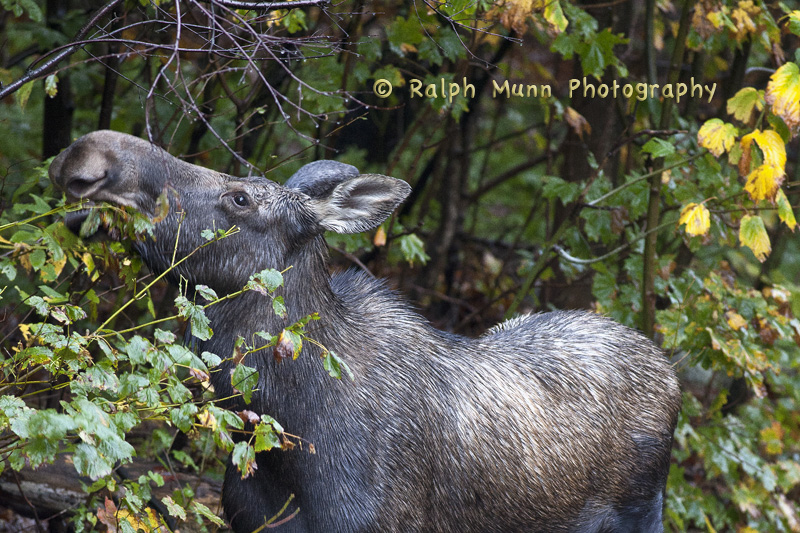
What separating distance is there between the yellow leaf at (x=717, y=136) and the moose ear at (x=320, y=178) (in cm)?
190

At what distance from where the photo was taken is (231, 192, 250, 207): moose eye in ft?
10.3

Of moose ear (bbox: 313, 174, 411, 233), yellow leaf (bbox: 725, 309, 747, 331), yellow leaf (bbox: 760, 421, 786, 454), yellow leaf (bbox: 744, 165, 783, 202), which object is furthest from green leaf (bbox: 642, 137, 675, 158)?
yellow leaf (bbox: 760, 421, 786, 454)

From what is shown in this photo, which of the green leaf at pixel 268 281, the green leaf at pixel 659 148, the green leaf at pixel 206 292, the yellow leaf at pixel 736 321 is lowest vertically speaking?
the yellow leaf at pixel 736 321

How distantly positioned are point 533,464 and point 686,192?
89.3 inches

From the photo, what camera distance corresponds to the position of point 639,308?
5312mm

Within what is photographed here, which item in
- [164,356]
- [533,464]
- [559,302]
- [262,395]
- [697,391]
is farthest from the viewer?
[697,391]

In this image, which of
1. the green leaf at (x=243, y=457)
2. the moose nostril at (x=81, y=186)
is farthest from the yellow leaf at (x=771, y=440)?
the moose nostril at (x=81, y=186)

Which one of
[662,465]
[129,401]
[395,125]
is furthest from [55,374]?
→ [395,125]

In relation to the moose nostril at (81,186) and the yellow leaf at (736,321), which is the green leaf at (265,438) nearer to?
the moose nostril at (81,186)

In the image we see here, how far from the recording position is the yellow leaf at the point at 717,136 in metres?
4.17

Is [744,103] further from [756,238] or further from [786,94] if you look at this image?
[756,238]

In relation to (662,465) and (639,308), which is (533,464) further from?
(639,308)

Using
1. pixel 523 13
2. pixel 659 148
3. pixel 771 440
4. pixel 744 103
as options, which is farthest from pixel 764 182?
pixel 771 440

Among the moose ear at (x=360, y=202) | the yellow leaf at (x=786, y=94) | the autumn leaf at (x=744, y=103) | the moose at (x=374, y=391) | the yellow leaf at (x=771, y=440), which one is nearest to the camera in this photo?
the moose at (x=374, y=391)
